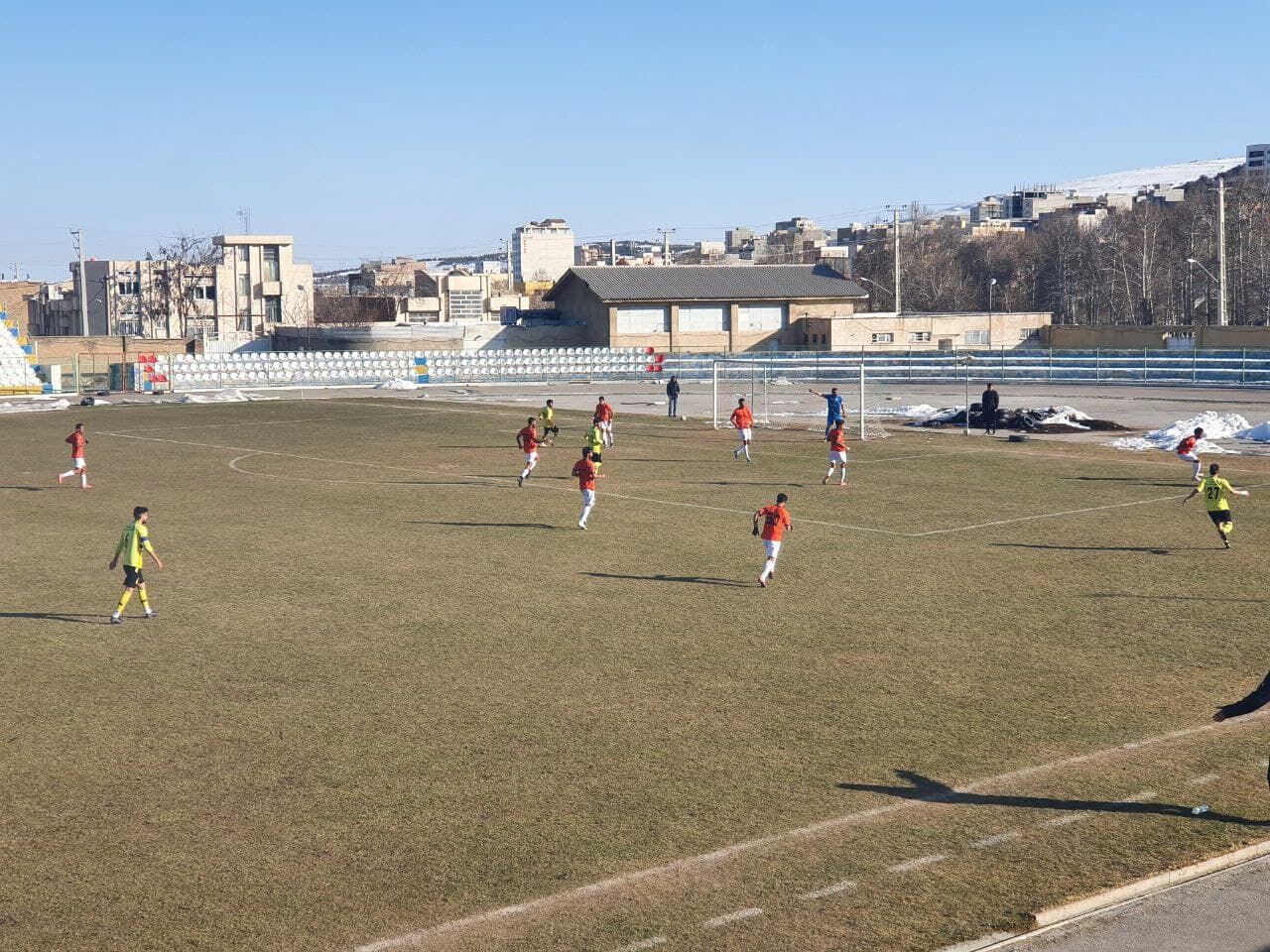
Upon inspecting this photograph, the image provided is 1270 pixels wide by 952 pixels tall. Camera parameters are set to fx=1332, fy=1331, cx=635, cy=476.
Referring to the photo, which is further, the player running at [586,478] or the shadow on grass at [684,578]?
the player running at [586,478]

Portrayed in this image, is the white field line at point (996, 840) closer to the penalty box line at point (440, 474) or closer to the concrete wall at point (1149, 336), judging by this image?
the penalty box line at point (440, 474)

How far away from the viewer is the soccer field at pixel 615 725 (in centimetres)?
1067

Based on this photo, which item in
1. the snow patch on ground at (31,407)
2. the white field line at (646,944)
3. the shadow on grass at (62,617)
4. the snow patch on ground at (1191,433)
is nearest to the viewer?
the white field line at (646,944)

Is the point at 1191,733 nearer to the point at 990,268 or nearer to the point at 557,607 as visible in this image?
the point at 557,607

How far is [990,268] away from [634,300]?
71603 mm

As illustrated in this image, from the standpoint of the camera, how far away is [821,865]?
11242 millimetres

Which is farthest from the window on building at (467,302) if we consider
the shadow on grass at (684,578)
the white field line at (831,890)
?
the white field line at (831,890)

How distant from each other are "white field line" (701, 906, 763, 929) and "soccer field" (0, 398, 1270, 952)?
0.09 feet

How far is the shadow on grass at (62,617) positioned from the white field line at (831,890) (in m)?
13.5

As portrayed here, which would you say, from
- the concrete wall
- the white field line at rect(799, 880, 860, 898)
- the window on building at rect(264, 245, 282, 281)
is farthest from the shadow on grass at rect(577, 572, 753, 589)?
the window on building at rect(264, 245, 282, 281)

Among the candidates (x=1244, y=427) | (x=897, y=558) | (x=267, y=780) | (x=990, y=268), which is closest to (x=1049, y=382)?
(x=1244, y=427)

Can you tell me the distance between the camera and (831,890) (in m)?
10.8

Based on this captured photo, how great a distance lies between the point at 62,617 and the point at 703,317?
3047 inches

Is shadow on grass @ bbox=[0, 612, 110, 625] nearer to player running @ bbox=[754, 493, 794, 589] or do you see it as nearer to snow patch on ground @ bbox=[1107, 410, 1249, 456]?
player running @ bbox=[754, 493, 794, 589]
